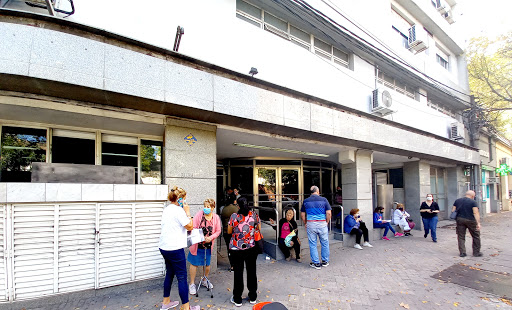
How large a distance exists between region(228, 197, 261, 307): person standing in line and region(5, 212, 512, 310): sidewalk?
24cm

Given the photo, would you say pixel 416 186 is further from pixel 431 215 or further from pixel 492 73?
pixel 492 73

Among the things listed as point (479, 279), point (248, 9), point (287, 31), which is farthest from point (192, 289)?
point (287, 31)

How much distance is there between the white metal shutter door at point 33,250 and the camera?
352cm

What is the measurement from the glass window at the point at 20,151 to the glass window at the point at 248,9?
5.31 m

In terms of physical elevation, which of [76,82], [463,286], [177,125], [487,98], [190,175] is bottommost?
[463,286]

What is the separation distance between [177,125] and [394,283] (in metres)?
5.21

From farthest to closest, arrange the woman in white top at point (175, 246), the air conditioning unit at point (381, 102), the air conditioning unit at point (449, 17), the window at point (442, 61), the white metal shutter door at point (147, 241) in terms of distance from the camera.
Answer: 1. the air conditioning unit at point (449, 17)
2. the window at point (442, 61)
3. the air conditioning unit at point (381, 102)
4. the white metal shutter door at point (147, 241)
5. the woman in white top at point (175, 246)

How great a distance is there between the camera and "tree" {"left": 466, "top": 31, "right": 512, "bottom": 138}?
42.9 ft

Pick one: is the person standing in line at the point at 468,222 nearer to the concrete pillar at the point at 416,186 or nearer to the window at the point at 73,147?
the concrete pillar at the point at 416,186

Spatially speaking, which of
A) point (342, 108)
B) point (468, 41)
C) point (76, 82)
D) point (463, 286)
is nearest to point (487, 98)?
point (468, 41)

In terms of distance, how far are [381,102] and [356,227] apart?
4599 millimetres

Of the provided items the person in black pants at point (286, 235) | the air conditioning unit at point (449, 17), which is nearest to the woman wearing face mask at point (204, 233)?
the person in black pants at point (286, 235)

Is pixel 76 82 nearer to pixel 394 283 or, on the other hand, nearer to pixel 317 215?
pixel 317 215

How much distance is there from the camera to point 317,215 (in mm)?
5566
